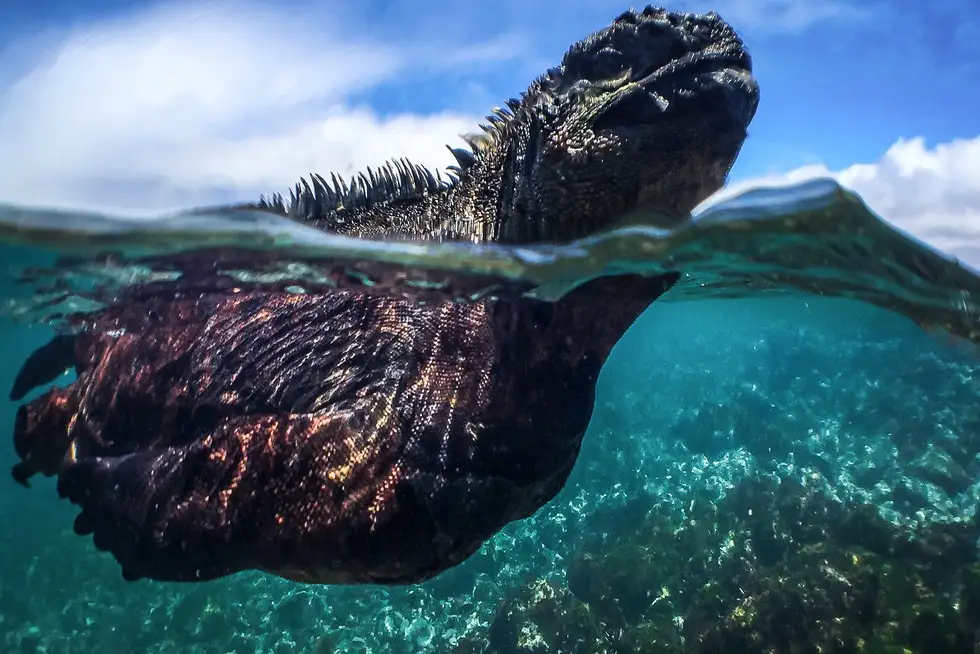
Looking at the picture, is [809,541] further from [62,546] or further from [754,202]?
[62,546]

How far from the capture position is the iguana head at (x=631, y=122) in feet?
10.3

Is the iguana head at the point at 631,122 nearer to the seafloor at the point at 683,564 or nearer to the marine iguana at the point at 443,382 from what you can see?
the marine iguana at the point at 443,382

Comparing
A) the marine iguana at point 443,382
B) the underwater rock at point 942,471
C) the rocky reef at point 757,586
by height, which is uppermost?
the marine iguana at point 443,382

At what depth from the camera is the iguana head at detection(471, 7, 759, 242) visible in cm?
314

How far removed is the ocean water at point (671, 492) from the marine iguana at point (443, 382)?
578 millimetres

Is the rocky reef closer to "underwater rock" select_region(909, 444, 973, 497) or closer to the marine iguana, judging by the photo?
"underwater rock" select_region(909, 444, 973, 497)

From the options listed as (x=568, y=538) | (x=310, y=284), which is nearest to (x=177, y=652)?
(x=568, y=538)

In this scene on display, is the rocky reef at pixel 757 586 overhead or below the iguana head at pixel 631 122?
below

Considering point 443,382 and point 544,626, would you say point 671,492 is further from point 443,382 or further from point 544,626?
point 443,382

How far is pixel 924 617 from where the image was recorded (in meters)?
9.25

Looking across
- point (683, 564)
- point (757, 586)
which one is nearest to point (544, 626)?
point (683, 564)

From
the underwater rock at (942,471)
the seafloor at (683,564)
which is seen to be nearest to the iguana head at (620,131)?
the seafloor at (683,564)

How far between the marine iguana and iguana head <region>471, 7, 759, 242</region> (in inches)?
0.4

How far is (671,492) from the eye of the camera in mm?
15586
